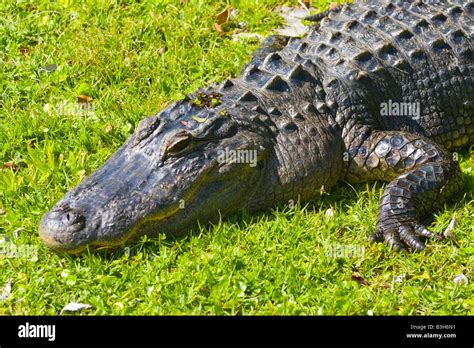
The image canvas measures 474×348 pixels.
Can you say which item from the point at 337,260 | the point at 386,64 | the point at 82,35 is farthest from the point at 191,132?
the point at 82,35

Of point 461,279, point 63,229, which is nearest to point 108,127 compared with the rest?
point 63,229

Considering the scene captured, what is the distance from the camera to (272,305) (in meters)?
5.46

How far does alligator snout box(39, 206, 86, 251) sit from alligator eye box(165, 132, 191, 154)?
77 centimetres

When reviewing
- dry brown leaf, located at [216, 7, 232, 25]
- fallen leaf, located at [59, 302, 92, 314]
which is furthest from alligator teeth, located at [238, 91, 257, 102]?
dry brown leaf, located at [216, 7, 232, 25]

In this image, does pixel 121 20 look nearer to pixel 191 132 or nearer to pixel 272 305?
pixel 191 132

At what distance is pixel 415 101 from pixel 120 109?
2.54m

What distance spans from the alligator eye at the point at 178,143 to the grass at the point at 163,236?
612mm

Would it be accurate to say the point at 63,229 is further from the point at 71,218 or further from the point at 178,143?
the point at 178,143

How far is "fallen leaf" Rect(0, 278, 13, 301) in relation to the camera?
5.65m

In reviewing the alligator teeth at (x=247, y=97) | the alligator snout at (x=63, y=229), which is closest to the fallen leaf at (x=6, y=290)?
the alligator snout at (x=63, y=229)

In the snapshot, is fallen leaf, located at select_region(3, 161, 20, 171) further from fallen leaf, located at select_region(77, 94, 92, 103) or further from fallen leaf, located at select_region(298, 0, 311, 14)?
fallen leaf, located at select_region(298, 0, 311, 14)

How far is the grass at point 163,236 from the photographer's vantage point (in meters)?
5.55

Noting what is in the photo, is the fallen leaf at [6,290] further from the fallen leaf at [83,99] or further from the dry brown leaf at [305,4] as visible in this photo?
the dry brown leaf at [305,4]

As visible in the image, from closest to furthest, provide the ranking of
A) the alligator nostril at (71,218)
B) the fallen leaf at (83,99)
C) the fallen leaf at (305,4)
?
the alligator nostril at (71,218) → the fallen leaf at (83,99) → the fallen leaf at (305,4)
